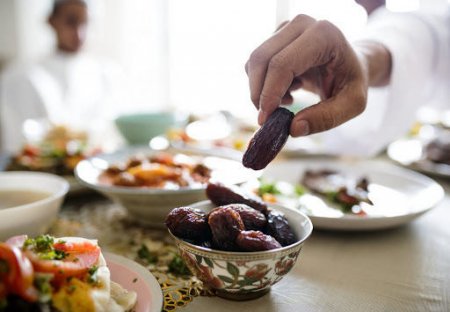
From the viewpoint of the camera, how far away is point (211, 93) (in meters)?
4.41

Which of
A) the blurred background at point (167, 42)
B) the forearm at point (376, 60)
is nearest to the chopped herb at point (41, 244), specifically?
the forearm at point (376, 60)

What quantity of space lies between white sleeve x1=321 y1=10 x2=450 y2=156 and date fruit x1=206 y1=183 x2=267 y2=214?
67cm

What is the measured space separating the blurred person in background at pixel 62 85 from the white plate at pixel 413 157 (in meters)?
1.78

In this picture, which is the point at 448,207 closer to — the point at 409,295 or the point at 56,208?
the point at 409,295

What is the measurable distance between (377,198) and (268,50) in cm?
55

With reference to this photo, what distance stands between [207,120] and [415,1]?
1131 mm

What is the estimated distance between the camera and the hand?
0.73 meters

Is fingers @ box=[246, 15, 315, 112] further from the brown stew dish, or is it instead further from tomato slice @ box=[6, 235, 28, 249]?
tomato slice @ box=[6, 235, 28, 249]

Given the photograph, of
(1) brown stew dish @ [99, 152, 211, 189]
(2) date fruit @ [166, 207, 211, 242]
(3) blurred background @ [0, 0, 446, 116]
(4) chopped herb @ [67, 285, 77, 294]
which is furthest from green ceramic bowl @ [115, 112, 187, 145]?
(3) blurred background @ [0, 0, 446, 116]

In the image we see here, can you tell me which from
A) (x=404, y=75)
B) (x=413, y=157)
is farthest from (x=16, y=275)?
(x=413, y=157)

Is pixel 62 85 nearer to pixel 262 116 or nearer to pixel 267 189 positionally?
pixel 267 189

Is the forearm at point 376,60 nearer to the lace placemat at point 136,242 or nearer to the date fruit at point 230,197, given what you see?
the date fruit at point 230,197

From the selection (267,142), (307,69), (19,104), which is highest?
(307,69)

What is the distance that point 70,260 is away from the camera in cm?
54
